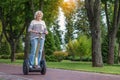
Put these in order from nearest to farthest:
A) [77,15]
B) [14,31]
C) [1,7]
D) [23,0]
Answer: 1. [23,0]
2. [1,7]
3. [14,31]
4. [77,15]

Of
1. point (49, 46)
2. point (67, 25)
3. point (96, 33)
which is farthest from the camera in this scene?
point (67, 25)

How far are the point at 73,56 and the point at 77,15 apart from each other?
78.7 ft

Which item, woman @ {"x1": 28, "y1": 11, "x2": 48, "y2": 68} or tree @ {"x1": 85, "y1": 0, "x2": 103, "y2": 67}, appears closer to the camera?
woman @ {"x1": 28, "y1": 11, "x2": 48, "y2": 68}

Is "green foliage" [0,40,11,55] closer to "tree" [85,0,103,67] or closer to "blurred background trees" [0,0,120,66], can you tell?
"blurred background trees" [0,0,120,66]

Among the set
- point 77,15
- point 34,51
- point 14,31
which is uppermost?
point 77,15

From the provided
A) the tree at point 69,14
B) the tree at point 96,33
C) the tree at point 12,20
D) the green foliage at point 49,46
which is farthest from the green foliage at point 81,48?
the tree at point 96,33

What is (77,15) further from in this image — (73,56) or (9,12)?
(9,12)

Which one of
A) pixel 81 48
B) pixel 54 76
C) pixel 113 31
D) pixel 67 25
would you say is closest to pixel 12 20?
pixel 113 31

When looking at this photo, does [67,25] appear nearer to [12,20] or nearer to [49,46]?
[49,46]

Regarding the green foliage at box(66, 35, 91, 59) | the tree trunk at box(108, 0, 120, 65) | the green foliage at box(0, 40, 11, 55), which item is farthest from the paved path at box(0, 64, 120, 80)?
the green foliage at box(0, 40, 11, 55)

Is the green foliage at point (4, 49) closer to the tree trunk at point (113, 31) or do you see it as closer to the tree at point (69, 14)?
the tree at point (69, 14)

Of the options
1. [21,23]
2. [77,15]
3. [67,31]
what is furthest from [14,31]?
[67,31]

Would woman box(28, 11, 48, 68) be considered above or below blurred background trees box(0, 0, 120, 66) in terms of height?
below

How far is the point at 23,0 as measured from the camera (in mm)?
34500
